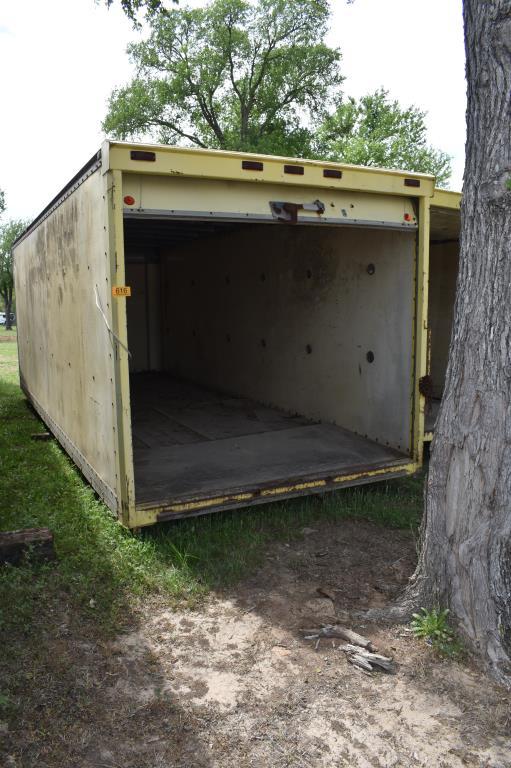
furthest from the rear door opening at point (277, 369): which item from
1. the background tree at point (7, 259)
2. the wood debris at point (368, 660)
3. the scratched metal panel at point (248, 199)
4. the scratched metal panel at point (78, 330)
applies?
the background tree at point (7, 259)

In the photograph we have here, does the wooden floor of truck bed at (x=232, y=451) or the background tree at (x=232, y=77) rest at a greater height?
the background tree at (x=232, y=77)

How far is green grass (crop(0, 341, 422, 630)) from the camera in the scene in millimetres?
4086

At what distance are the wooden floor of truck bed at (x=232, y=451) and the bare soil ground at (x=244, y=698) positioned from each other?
129 centimetres

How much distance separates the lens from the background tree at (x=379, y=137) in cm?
3102

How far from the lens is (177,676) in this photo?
11.0 ft

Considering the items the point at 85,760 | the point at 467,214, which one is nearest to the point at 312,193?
the point at 467,214

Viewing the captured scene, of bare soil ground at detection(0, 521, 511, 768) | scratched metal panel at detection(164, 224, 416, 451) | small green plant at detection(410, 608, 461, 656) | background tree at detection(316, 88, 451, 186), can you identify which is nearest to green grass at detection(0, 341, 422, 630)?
bare soil ground at detection(0, 521, 511, 768)

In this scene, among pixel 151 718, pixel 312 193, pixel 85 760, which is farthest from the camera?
pixel 312 193

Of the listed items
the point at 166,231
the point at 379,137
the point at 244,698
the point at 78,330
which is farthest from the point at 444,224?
the point at 379,137

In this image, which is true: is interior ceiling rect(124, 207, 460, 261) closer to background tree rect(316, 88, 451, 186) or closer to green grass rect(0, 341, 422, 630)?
green grass rect(0, 341, 422, 630)

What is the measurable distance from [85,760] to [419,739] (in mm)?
1431

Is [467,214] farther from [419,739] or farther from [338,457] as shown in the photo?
[338,457]

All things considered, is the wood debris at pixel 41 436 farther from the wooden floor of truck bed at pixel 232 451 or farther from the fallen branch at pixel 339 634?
the fallen branch at pixel 339 634

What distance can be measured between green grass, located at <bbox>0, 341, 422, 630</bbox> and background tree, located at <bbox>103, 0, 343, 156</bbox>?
1204 inches
